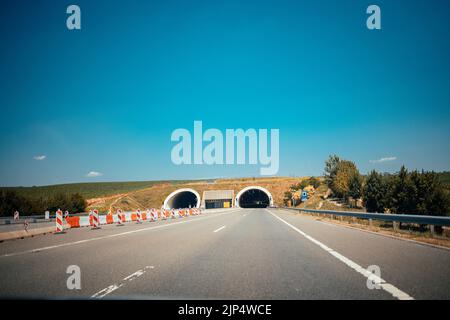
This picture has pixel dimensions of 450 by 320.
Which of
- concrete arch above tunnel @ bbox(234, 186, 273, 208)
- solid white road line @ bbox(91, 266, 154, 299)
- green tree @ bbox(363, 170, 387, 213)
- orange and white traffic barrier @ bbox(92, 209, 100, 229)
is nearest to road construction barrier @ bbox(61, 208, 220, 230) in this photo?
orange and white traffic barrier @ bbox(92, 209, 100, 229)

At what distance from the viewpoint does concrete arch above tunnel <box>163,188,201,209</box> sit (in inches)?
2552

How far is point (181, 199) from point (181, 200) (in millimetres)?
592

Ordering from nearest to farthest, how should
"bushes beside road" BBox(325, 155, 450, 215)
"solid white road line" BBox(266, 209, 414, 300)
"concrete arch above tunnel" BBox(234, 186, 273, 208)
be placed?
"solid white road line" BBox(266, 209, 414, 300), "bushes beside road" BBox(325, 155, 450, 215), "concrete arch above tunnel" BBox(234, 186, 273, 208)

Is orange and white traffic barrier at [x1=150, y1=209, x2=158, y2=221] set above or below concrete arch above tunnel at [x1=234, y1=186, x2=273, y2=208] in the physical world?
above

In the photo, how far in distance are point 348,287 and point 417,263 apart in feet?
8.50


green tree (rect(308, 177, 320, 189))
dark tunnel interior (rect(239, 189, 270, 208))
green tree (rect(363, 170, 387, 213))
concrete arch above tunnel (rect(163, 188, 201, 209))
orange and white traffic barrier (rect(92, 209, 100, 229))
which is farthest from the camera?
dark tunnel interior (rect(239, 189, 270, 208))

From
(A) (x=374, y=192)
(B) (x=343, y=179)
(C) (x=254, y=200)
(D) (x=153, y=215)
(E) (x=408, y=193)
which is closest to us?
(D) (x=153, y=215)

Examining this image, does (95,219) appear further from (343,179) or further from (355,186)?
(343,179)

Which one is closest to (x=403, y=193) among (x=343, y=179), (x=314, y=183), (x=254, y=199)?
(x=343, y=179)

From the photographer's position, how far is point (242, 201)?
316 ft

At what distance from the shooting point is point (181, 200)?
7544 centimetres

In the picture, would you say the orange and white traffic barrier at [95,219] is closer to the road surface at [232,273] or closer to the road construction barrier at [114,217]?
the road construction barrier at [114,217]

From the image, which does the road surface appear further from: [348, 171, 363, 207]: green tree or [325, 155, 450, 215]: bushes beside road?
[348, 171, 363, 207]: green tree
